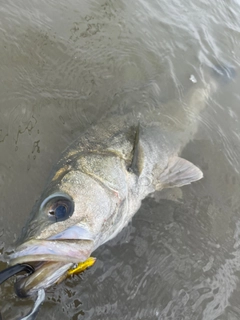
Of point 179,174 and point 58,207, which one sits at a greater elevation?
point 179,174

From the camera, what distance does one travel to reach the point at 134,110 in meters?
4.59

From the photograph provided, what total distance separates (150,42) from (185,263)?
4.12 m

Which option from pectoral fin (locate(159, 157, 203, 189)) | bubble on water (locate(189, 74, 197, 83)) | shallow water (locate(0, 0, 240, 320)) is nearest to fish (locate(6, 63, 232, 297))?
pectoral fin (locate(159, 157, 203, 189))

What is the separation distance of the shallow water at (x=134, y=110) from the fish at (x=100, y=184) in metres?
0.26

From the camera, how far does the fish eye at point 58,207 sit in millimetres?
2662

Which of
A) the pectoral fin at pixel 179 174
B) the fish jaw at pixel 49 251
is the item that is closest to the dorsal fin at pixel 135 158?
the pectoral fin at pixel 179 174

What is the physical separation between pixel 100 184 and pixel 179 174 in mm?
1304

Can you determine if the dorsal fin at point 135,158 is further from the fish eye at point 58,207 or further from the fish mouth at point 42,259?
the fish mouth at point 42,259

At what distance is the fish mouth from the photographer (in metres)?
2.28

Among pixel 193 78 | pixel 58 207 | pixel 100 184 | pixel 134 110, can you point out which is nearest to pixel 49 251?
pixel 58 207

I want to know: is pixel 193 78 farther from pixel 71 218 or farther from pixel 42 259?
pixel 42 259

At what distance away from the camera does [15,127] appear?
13.4 ft

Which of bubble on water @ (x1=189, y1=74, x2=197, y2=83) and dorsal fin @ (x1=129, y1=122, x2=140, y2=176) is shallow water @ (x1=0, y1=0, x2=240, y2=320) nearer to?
bubble on water @ (x1=189, y1=74, x2=197, y2=83)

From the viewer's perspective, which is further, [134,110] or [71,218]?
[134,110]
